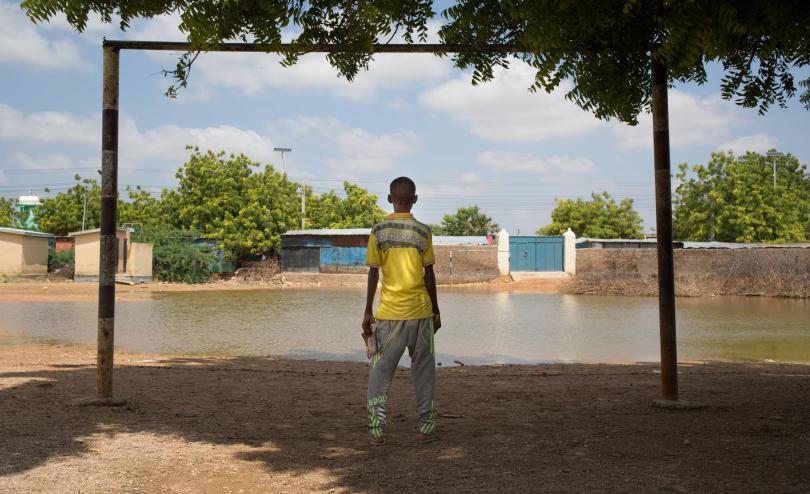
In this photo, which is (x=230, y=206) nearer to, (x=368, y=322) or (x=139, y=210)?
(x=139, y=210)

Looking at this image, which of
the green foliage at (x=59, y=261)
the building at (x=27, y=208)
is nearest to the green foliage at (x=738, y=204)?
the green foliage at (x=59, y=261)

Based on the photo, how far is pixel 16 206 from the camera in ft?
254

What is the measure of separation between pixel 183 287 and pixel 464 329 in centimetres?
2414

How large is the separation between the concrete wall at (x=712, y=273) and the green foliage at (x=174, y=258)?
21333 millimetres

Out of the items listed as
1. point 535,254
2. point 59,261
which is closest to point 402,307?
point 535,254

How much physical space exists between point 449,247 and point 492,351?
29.2m

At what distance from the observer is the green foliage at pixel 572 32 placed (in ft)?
15.2

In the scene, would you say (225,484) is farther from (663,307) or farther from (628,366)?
(628,366)

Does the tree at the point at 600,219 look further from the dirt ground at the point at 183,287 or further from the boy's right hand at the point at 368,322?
the boy's right hand at the point at 368,322

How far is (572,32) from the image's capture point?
5008 mm

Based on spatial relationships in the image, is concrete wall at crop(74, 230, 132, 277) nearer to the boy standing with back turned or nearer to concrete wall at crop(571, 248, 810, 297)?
concrete wall at crop(571, 248, 810, 297)

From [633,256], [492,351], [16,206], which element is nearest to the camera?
[492,351]

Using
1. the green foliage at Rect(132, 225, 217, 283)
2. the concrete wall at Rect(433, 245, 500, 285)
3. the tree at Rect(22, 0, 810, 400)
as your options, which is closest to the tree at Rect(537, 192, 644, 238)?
the concrete wall at Rect(433, 245, 500, 285)

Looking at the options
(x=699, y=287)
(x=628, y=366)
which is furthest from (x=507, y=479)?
(x=699, y=287)
